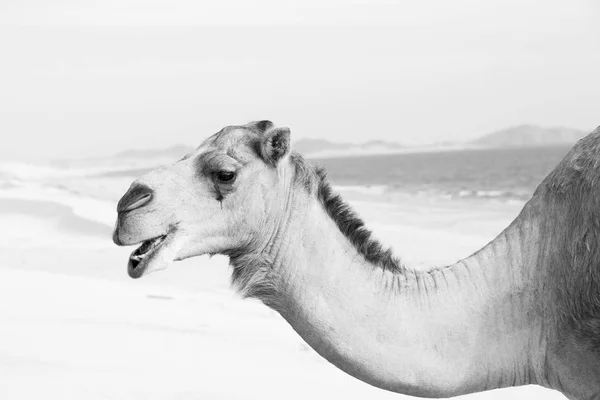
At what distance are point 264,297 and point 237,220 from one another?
41 centimetres

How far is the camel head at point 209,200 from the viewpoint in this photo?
12.1 feet

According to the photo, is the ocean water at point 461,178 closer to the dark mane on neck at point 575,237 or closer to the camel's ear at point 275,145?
the dark mane on neck at point 575,237

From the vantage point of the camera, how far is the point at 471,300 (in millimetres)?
4137

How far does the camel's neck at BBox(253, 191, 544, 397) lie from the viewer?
390cm

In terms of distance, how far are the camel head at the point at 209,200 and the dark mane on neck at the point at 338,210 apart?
0.11 m

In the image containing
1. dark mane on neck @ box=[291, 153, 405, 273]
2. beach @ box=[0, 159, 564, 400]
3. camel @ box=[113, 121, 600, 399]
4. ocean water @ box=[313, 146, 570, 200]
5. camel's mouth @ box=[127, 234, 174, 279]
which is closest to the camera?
camel's mouth @ box=[127, 234, 174, 279]

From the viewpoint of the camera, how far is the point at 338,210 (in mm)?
4102

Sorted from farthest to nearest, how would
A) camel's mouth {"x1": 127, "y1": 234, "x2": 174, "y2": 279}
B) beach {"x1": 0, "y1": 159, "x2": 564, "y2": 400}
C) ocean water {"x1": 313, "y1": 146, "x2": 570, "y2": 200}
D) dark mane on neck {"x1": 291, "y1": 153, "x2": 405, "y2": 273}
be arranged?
ocean water {"x1": 313, "y1": 146, "x2": 570, "y2": 200} < beach {"x1": 0, "y1": 159, "x2": 564, "y2": 400} < dark mane on neck {"x1": 291, "y1": 153, "x2": 405, "y2": 273} < camel's mouth {"x1": 127, "y1": 234, "x2": 174, "y2": 279}

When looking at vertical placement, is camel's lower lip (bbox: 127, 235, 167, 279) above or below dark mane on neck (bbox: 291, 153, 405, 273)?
below

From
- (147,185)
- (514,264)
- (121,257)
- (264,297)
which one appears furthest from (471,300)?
(121,257)

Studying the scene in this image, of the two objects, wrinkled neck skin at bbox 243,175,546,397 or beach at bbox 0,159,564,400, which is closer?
wrinkled neck skin at bbox 243,175,546,397

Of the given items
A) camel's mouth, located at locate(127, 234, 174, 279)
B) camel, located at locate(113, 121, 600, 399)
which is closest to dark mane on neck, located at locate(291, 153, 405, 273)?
camel, located at locate(113, 121, 600, 399)

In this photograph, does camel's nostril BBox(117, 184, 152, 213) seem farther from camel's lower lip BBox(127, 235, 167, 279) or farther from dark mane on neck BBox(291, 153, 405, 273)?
dark mane on neck BBox(291, 153, 405, 273)

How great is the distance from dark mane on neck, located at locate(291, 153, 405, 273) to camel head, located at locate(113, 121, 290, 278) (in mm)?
109
